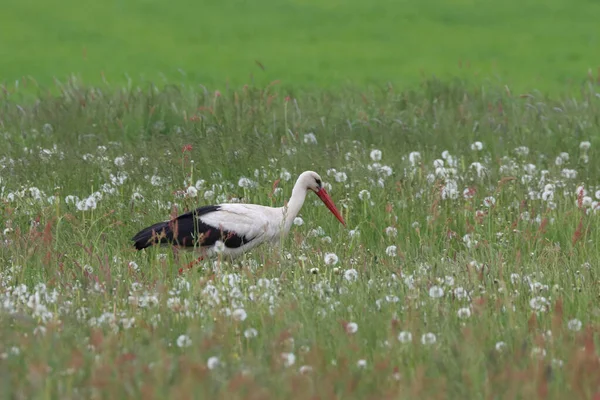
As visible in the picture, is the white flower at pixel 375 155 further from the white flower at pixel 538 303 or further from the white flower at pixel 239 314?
the white flower at pixel 239 314

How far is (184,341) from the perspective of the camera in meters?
4.91

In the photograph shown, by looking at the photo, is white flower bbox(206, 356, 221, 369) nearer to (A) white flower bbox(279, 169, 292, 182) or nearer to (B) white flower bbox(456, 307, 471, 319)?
(B) white flower bbox(456, 307, 471, 319)

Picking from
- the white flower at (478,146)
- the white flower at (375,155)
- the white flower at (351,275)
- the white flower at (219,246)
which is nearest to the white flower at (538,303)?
the white flower at (351,275)

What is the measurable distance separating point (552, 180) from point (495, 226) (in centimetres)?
167

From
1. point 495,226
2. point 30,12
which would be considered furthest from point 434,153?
point 30,12

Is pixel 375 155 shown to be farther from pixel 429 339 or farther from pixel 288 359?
pixel 288 359

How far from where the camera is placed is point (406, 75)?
19203 millimetres

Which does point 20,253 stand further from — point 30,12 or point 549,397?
point 30,12

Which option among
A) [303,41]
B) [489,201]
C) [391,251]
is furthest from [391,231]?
[303,41]

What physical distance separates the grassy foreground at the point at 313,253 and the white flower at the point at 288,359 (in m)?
0.02

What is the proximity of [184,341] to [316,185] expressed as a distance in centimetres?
368

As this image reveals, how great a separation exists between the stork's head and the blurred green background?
28.1ft

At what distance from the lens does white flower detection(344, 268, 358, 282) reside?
20.8ft

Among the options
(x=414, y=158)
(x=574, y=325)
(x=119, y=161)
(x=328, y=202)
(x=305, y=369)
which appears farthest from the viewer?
(x=414, y=158)
